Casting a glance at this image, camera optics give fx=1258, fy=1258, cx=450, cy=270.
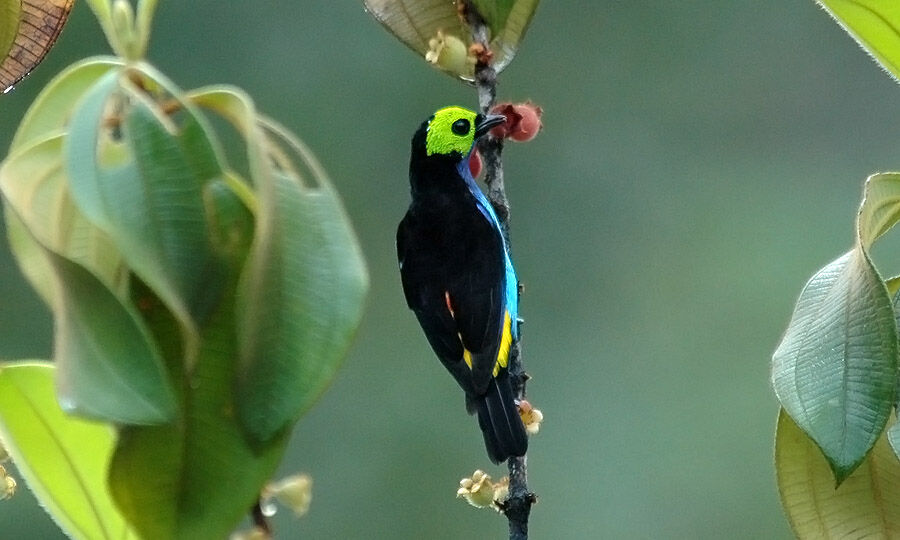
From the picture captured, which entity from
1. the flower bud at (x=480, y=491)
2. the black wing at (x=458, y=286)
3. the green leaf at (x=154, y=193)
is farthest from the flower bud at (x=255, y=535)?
the black wing at (x=458, y=286)

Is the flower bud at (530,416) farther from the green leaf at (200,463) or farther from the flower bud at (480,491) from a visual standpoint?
the green leaf at (200,463)

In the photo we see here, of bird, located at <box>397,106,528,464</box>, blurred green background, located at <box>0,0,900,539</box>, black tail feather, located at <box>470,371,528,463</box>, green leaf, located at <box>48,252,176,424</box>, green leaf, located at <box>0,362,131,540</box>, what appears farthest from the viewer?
blurred green background, located at <box>0,0,900,539</box>

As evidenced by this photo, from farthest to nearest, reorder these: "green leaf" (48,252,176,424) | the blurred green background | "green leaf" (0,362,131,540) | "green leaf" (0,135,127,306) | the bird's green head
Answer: the blurred green background
the bird's green head
"green leaf" (0,362,131,540)
"green leaf" (0,135,127,306)
"green leaf" (48,252,176,424)

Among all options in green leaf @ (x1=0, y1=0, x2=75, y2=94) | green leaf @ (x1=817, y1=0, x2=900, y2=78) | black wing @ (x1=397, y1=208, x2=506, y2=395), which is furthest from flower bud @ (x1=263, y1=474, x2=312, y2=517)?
black wing @ (x1=397, y1=208, x2=506, y2=395)

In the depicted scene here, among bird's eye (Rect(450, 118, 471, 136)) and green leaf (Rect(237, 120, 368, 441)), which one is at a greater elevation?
bird's eye (Rect(450, 118, 471, 136))

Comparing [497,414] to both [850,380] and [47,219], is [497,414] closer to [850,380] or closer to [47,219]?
[850,380]

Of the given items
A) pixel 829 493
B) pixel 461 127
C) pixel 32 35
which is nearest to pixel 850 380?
pixel 829 493

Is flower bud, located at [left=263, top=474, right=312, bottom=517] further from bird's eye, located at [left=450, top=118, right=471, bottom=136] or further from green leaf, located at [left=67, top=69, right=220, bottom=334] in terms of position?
bird's eye, located at [left=450, top=118, right=471, bottom=136]
